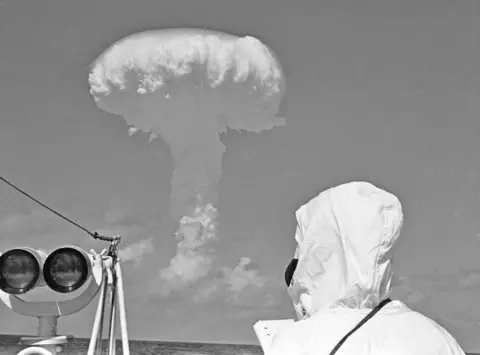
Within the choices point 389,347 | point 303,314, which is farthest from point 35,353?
point 389,347

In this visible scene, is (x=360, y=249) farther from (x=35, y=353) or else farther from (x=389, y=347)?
(x=35, y=353)

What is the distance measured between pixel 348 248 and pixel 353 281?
9cm

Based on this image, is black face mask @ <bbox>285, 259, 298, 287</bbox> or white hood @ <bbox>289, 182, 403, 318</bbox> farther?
black face mask @ <bbox>285, 259, 298, 287</bbox>

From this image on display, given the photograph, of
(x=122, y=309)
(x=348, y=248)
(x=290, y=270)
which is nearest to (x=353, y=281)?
(x=348, y=248)

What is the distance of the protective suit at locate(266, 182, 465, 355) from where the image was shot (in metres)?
2.32

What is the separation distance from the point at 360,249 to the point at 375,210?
0.13 m

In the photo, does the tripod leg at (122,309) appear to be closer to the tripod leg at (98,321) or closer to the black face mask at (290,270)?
the tripod leg at (98,321)

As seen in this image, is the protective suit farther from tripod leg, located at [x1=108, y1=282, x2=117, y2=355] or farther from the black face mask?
tripod leg, located at [x1=108, y1=282, x2=117, y2=355]

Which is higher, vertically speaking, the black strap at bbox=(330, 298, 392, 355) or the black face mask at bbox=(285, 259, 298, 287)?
the black face mask at bbox=(285, 259, 298, 287)

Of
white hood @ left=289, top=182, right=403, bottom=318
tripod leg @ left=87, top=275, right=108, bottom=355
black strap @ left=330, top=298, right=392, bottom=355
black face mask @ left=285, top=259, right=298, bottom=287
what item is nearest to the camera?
black strap @ left=330, top=298, right=392, bottom=355

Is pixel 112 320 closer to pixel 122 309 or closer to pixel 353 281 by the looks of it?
pixel 122 309

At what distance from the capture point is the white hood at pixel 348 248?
2.44 metres

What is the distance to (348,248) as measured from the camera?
2453mm

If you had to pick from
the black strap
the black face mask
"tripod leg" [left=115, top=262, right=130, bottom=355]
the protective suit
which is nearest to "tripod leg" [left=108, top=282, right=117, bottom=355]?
"tripod leg" [left=115, top=262, right=130, bottom=355]
